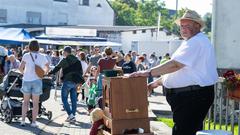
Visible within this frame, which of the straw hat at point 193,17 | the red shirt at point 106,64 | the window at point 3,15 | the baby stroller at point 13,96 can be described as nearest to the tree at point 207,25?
the straw hat at point 193,17

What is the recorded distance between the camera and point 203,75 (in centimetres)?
608

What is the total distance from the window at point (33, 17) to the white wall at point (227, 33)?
5601 cm

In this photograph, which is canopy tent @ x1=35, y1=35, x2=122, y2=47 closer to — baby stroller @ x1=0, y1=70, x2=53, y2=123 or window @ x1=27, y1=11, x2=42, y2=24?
window @ x1=27, y1=11, x2=42, y2=24

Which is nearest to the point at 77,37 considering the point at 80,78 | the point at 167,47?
the point at 167,47

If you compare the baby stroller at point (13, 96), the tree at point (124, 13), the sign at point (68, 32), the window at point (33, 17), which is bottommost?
the baby stroller at point (13, 96)

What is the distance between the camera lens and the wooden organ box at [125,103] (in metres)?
7.45

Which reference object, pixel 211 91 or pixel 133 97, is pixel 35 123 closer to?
pixel 133 97

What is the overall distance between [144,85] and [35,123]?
5.05 metres

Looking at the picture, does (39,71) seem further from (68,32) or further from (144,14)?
(144,14)

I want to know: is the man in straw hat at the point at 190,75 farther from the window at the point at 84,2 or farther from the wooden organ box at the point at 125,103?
the window at the point at 84,2

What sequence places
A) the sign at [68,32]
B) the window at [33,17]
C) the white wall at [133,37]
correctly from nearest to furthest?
the sign at [68,32]
the white wall at [133,37]
the window at [33,17]

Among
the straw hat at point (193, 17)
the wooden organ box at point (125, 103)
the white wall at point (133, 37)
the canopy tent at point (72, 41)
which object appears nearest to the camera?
the straw hat at point (193, 17)

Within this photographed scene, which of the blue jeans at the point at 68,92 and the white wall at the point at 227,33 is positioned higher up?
the white wall at the point at 227,33

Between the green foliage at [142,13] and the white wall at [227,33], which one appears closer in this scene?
the white wall at [227,33]
